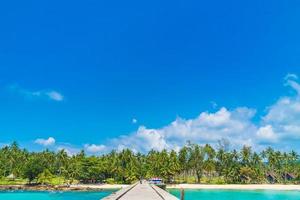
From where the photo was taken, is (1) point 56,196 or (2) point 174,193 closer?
(2) point 174,193

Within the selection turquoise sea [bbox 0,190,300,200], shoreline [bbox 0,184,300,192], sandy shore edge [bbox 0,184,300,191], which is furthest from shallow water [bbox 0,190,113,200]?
sandy shore edge [bbox 0,184,300,191]

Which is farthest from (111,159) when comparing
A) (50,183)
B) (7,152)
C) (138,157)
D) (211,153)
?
(7,152)

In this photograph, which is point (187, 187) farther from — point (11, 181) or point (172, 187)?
point (11, 181)

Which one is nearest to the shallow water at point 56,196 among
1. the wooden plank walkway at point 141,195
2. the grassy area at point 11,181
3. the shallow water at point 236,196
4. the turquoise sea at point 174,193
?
the turquoise sea at point 174,193

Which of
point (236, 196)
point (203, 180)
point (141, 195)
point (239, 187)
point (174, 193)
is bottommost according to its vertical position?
point (236, 196)

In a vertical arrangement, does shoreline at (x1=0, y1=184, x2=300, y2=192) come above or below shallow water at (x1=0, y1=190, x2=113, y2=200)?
above

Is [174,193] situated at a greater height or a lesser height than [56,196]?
greater

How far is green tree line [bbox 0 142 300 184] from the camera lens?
95250 millimetres

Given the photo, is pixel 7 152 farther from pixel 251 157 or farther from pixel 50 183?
pixel 251 157

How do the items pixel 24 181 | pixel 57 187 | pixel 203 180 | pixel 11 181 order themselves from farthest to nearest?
pixel 203 180 < pixel 24 181 < pixel 11 181 < pixel 57 187

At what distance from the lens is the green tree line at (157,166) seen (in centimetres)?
9525

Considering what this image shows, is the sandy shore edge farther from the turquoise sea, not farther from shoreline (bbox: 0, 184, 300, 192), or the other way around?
the turquoise sea

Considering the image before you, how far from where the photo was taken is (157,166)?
95812 mm

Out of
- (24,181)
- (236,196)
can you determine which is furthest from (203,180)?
(24,181)
